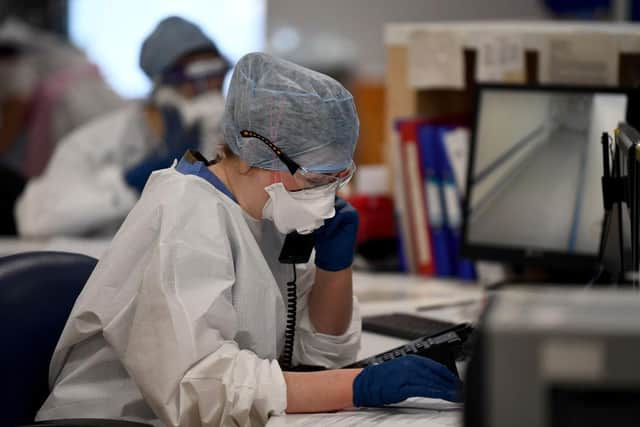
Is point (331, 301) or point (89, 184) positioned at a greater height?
point (331, 301)

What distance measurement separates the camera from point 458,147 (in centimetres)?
262

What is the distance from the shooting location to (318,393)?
4.81 ft

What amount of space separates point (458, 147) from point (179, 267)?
1.32 metres

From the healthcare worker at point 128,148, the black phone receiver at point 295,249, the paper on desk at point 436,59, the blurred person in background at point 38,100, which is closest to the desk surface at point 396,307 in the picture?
the healthcare worker at point 128,148

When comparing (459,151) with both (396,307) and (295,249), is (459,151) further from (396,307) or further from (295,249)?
(295,249)

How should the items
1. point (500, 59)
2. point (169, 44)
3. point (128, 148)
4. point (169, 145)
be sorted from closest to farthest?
1. point (500, 59)
2. point (169, 44)
3. point (169, 145)
4. point (128, 148)

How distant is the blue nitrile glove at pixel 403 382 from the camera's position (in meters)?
1.43

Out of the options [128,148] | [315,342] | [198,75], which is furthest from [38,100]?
[315,342]

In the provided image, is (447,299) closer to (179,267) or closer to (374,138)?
(179,267)

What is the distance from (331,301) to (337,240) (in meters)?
0.10

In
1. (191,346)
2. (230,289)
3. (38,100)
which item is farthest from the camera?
(38,100)

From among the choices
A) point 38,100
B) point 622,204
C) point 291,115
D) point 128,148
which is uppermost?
point 291,115

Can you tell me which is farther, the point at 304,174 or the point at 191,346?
the point at 304,174

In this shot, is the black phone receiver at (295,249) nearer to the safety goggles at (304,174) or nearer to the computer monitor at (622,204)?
the safety goggles at (304,174)
